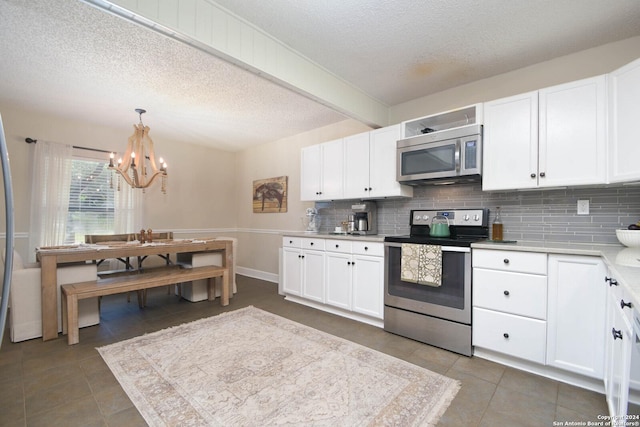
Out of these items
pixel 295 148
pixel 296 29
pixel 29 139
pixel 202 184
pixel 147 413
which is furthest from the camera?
pixel 202 184

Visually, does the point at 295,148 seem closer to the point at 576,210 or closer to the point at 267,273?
the point at 267,273

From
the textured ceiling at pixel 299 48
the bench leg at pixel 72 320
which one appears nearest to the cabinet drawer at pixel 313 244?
the textured ceiling at pixel 299 48

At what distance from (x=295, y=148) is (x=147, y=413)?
3.96 m

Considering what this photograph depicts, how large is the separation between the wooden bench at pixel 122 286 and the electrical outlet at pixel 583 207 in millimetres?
3678

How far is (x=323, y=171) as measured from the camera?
12.9ft

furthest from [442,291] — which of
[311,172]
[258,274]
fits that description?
[258,274]

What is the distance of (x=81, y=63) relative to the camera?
8.69 feet

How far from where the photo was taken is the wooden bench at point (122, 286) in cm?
263

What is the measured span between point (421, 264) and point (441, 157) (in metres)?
1.03

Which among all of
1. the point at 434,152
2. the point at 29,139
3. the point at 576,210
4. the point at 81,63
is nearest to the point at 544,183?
the point at 576,210

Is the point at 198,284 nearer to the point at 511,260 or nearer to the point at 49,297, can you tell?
the point at 49,297

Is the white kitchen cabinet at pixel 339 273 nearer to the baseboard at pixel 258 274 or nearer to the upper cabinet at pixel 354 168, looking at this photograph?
the upper cabinet at pixel 354 168

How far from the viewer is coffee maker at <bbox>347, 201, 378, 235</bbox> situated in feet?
12.0

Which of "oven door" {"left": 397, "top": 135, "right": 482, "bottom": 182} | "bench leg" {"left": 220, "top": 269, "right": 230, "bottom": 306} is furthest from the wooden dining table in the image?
"oven door" {"left": 397, "top": 135, "right": 482, "bottom": 182}
